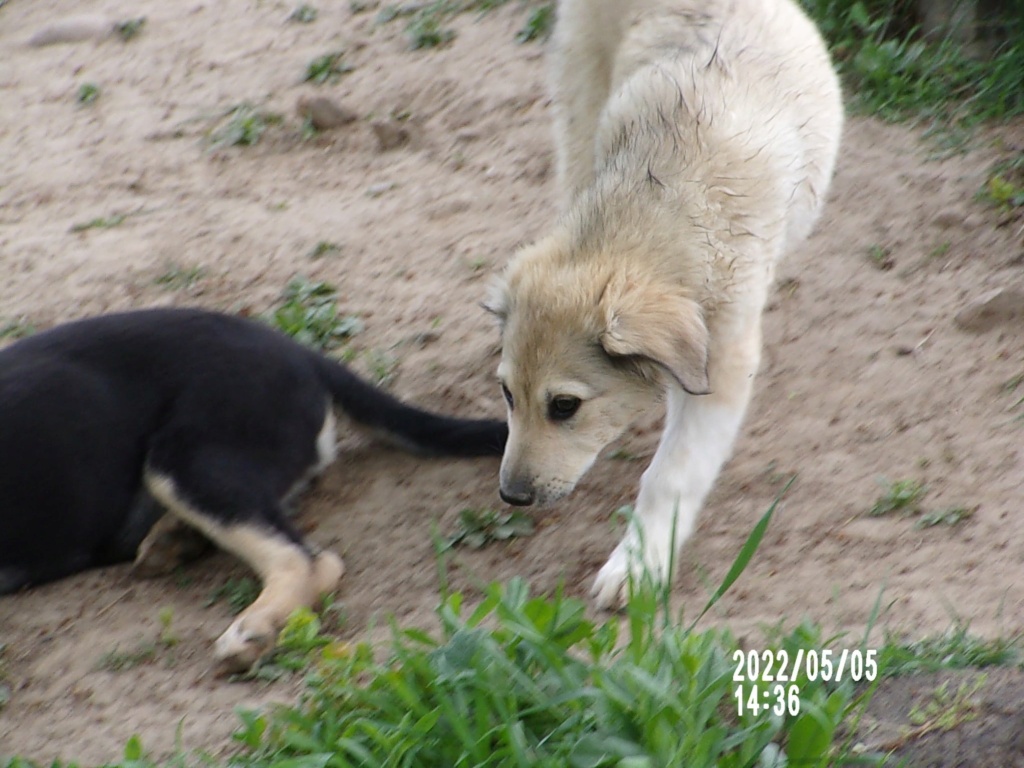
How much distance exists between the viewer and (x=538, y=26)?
6.78 metres

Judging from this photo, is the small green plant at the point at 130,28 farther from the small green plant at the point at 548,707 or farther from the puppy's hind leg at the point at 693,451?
the small green plant at the point at 548,707

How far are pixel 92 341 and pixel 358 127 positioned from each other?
2.94 m

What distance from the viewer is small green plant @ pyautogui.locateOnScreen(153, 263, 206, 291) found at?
541cm

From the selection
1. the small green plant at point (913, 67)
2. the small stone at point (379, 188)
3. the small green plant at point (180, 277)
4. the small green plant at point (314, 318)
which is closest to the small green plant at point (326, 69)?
the small stone at point (379, 188)

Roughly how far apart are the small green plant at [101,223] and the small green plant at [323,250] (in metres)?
1.19

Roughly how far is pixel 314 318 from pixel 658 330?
206 centimetres

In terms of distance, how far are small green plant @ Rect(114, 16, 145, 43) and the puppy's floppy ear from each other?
5.84 meters

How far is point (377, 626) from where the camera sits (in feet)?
11.1

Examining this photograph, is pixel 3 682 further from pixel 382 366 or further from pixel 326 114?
pixel 326 114

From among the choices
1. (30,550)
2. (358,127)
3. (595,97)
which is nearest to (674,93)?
(595,97)

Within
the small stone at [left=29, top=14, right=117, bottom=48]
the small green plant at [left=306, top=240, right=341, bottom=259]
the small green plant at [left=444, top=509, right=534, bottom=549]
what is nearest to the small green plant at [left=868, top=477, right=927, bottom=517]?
the small green plant at [left=444, top=509, right=534, bottom=549]

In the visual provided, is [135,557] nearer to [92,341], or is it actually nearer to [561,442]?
[92,341]

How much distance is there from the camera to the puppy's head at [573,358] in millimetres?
3422

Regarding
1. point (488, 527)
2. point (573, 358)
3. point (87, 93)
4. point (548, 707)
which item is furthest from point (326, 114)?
point (548, 707)
